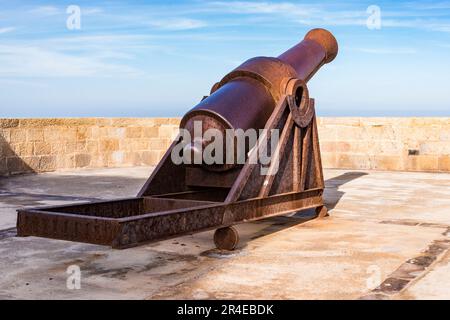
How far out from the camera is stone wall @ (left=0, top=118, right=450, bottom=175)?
12633mm

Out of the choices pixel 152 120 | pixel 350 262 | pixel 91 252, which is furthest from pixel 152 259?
pixel 152 120

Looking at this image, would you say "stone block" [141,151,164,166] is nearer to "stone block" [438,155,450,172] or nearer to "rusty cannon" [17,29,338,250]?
"stone block" [438,155,450,172]

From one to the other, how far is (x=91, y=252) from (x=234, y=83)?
84.0 inches

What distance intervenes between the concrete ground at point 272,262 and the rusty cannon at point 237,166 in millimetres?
288

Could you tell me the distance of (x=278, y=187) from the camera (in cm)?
625

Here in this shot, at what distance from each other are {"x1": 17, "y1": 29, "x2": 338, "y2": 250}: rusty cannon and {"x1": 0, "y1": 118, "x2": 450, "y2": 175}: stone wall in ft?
22.4

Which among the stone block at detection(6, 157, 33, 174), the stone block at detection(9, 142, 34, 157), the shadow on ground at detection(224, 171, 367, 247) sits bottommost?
the shadow on ground at detection(224, 171, 367, 247)

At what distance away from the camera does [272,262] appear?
495 cm

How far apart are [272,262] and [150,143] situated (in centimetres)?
1011

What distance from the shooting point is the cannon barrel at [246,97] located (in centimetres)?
587
